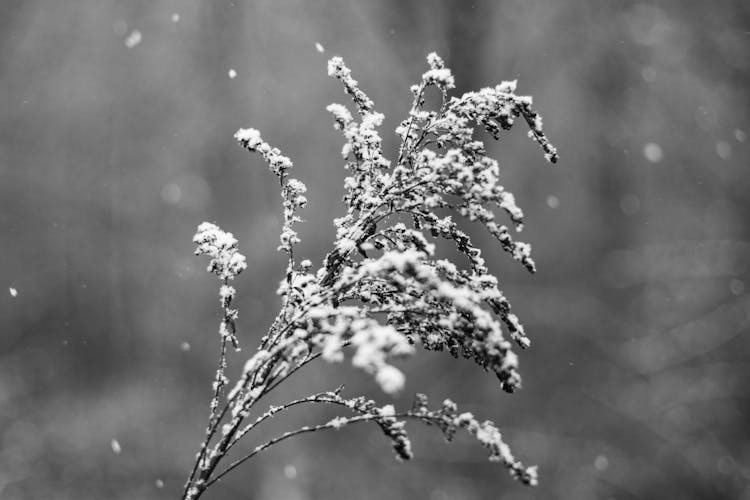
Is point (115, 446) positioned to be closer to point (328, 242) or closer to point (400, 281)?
point (328, 242)

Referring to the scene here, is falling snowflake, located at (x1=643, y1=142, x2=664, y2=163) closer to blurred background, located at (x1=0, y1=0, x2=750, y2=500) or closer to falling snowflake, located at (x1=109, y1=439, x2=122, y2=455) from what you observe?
blurred background, located at (x1=0, y1=0, x2=750, y2=500)

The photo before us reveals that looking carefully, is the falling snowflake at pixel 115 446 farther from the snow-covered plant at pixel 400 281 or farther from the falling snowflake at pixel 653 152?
the falling snowflake at pixel 653 152

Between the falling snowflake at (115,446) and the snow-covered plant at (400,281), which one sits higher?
the falling snowflake at (115,446)

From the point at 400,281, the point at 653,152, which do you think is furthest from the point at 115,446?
the point at 653,152

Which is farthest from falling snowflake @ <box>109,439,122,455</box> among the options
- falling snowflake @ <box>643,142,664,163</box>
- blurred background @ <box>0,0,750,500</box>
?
falling snowflake @ <box>643,142,664,163</box>

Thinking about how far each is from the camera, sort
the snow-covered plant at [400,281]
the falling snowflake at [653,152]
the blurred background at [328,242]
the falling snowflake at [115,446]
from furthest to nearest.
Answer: the falling snowflake at [653,152] < the falling snowflake at [115,446] < the blurred background at [328,242] < the snow-covered plant at [400,281]

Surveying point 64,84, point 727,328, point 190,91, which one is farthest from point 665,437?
point 64,84

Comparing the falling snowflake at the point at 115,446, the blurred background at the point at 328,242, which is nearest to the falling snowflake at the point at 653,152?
the blurred background at the point at 328,242
